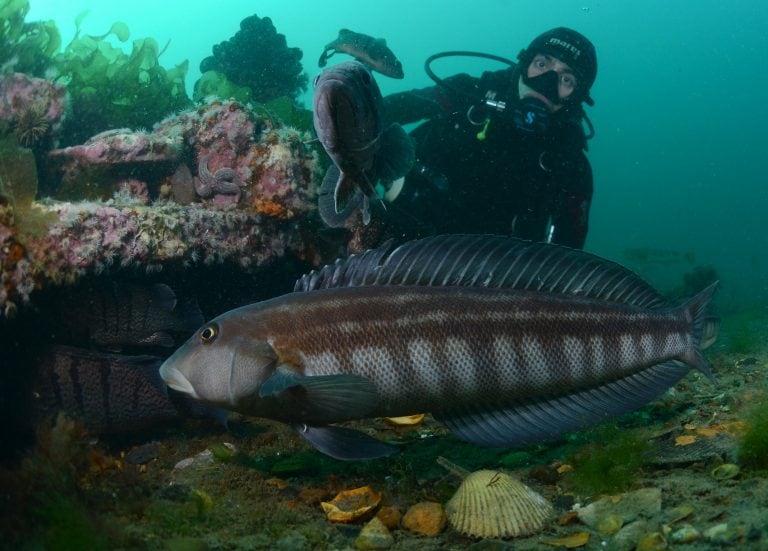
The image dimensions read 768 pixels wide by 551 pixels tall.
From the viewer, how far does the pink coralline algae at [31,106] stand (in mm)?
5977

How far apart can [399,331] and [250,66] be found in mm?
10538

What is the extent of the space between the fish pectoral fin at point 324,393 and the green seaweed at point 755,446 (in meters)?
2.04

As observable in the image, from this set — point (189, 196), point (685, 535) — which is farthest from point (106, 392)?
point (685, 535)

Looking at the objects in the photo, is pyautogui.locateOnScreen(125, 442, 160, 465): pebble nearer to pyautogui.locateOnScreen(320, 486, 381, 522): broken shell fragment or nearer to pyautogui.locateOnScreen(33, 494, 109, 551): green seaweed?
pyautogui.locateOnScreen(33, 494, 109, 551): green seaweed

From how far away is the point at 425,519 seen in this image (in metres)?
2.86

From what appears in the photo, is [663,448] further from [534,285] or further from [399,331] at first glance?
[399,331]

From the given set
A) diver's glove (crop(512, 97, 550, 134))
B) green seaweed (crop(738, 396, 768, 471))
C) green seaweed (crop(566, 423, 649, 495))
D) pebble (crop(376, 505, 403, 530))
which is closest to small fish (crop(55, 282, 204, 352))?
pebble (crop(376, 505, 403, 530))

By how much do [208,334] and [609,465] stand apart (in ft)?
8.05

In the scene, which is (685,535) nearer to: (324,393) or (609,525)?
(609,525)

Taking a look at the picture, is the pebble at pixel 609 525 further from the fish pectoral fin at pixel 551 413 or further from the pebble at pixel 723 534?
the fish pectoral fin at pixel 551 413

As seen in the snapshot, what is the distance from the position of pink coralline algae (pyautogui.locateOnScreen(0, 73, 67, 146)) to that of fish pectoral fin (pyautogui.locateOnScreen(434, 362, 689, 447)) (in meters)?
5.79

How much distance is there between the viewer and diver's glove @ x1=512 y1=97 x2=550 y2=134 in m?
7.21

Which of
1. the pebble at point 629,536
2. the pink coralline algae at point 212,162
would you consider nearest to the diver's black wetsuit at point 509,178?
the pink coralline algae at point 212,162

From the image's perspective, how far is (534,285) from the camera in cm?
330
